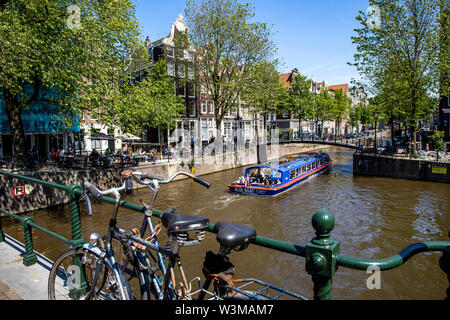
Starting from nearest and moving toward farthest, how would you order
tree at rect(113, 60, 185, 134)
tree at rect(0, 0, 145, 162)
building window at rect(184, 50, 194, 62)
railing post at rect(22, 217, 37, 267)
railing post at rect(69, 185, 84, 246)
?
railing post at rect(69, 185, 84, 246) → railing post at rect(22, 217, 37, 267) → tree at rect(0, 0, 145, 162) → tree at rect(113, 60, 185, 134) → building window at rect(184, 50, 194, 62)

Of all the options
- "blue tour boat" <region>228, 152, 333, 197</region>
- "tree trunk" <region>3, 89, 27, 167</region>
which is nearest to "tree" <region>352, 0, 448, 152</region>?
"blue tour boat" <region>228, 152, 333, 197</region>

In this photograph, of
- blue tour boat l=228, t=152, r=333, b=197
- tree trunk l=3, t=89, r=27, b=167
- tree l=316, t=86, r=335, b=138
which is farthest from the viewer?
tree l=316, t=86, r=335, b=138

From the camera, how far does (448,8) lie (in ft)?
79.5

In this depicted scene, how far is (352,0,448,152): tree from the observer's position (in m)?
24.3

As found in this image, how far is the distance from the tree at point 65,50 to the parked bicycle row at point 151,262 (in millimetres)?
13449

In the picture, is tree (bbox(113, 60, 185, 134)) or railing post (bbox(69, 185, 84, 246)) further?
tree (bbox(113, 60, 185, 134))

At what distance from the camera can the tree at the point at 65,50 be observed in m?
13.9

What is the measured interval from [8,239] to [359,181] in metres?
24.5

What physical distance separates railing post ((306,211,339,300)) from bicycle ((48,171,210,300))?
85 centimetres

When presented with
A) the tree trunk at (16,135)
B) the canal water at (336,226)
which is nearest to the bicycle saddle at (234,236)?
the canal water at (336,226)

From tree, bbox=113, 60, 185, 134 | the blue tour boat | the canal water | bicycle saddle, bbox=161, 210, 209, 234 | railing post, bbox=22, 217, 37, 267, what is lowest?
the canal water

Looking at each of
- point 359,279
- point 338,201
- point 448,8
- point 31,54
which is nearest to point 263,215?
point 338,201

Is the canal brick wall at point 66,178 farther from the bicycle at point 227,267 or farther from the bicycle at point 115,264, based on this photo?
the bicycle at point 227,267

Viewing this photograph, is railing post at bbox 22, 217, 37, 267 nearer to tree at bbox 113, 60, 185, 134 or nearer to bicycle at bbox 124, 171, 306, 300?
bicycle at bbox 124, 171, 306, 300
